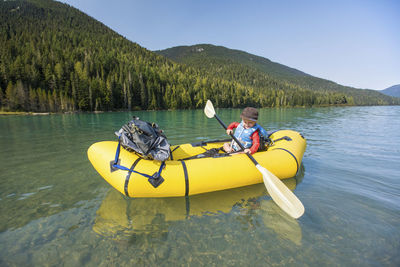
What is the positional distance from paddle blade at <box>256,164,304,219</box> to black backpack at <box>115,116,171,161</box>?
7.11 ft

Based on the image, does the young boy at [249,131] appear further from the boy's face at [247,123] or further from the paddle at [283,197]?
the paddle at [283,197]

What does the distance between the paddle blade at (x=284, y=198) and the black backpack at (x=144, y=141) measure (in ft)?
7.11

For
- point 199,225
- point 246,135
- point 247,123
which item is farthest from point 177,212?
point 247,123

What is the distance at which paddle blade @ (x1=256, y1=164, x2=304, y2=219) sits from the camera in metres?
3.30

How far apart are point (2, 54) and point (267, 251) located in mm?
82763

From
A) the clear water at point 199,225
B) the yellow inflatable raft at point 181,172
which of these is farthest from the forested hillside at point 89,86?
the yellow inflatable raft at point 181,172

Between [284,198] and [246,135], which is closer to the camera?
[284,198]

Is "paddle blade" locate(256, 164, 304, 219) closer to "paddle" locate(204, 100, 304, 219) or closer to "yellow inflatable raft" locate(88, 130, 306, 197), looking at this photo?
"paddle" locate(204, 100, 304, 219)

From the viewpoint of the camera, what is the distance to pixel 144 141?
388 cm

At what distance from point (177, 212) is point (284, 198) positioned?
2.00m

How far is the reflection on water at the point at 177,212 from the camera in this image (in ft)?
10.0

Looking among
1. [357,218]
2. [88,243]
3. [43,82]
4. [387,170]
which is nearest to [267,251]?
[357,218]

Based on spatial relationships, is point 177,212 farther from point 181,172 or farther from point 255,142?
point 255,142

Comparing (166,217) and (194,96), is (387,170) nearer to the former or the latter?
(166,217)
